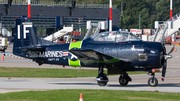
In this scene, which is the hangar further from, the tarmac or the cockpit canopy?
the cockpit canopy

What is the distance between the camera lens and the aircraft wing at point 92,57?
646 inches

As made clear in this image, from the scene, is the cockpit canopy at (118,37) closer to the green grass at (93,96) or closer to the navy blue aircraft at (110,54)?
the navy blue aircraft at (110,54)

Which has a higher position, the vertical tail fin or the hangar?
the hangar

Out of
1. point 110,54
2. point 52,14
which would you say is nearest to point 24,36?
point 110,54

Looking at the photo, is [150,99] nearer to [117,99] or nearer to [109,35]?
[117,99]

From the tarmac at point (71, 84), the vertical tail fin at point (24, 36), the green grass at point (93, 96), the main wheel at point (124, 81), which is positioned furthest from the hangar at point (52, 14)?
the green grass at point (93, 96)

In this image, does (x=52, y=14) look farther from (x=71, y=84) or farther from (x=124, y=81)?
(x=124, y=81)

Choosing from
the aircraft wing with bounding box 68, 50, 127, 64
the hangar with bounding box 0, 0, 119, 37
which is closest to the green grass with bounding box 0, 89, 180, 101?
the aircraft wing with bounding box 68, 50, 127, 64

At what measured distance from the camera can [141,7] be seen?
5969 inches

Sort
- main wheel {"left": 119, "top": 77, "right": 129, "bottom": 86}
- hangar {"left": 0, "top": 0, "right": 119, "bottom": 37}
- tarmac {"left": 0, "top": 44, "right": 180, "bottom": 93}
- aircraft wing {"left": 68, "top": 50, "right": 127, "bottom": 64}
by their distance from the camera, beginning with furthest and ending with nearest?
1. hangar {"left": 0, "top": 0, "right": 119, "bottom": 37}
2. main wheel {"left": 119, "top": 77, "right": 129, "bottom": 86}
3. aircraft wing {"left": 68, "top": 50, "right": 127, "bottom": 64}
4. tarmac {"left": 0, "top": 44, "right": 180, "bottom": 93}

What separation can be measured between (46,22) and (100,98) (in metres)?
80.7

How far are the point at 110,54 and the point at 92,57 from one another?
3.12ft

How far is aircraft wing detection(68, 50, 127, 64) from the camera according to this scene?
1641cm

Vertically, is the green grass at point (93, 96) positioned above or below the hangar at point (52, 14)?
below
